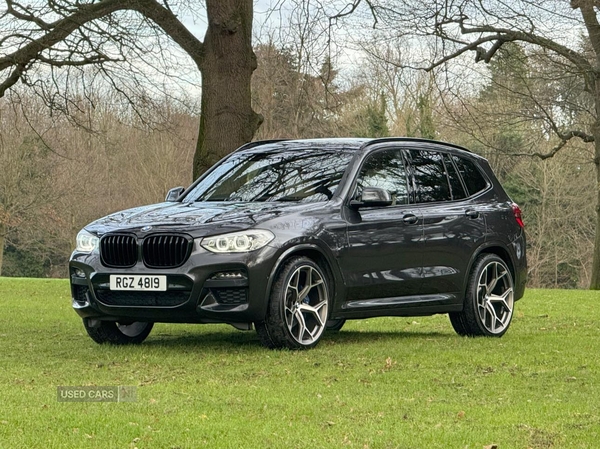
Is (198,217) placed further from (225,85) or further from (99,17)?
(99,17)

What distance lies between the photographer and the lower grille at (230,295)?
896 centimetres

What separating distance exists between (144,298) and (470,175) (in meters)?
4.15

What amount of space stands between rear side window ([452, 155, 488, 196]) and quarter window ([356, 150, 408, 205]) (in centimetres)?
100

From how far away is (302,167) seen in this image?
10336 mm

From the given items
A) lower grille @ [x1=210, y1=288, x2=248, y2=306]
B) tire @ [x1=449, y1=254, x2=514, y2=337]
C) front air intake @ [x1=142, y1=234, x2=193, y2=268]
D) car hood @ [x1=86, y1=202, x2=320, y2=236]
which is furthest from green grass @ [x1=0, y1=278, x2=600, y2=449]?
car hood @ [x1=86, y1=202, x2=320, y2=236]

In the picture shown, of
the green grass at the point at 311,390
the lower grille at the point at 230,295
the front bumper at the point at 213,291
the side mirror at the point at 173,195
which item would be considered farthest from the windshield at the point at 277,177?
the green grass at the point at 311,390

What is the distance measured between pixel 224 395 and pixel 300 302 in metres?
2.58

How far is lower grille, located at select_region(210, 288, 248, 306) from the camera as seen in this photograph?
8961mm

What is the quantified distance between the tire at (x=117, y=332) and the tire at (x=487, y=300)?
124 inches

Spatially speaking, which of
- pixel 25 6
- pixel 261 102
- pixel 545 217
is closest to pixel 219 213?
pixel 25 6

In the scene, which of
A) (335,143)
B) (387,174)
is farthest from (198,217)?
(387,174)

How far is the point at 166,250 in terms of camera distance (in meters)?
9.08

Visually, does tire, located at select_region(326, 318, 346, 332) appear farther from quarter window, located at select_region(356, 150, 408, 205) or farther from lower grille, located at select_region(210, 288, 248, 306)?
lower grille, located at select_region(210, 288, 248, 306)

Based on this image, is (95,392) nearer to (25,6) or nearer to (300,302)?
(300,302)
